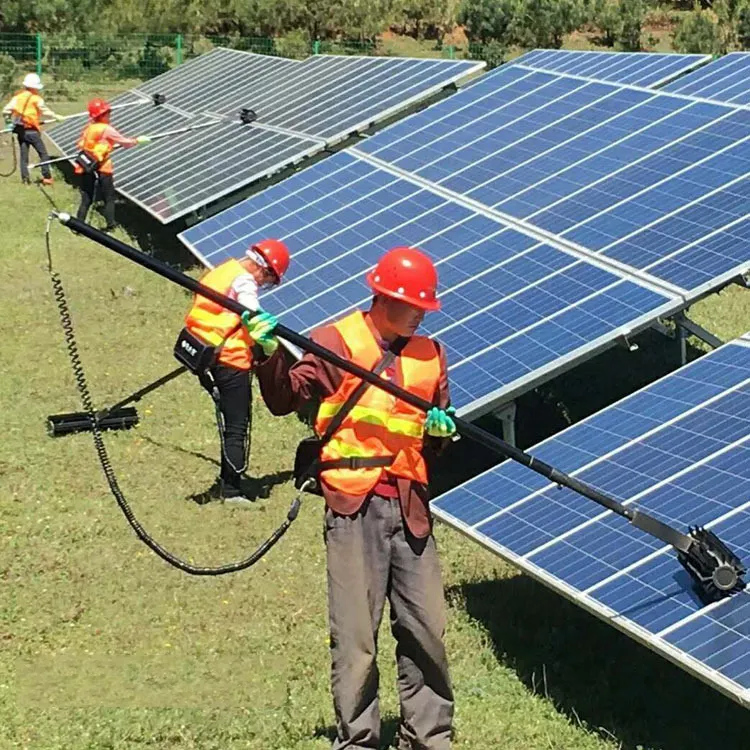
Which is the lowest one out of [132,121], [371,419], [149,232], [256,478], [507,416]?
[149,232]

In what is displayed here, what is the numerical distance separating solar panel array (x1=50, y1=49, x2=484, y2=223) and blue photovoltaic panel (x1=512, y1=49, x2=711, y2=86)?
929 millimetres

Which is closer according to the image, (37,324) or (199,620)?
(199,620)

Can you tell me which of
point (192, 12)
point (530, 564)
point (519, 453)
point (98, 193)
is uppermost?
point (519, 453)

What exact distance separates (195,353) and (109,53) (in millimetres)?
28833

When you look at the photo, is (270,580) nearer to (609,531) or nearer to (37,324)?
(609,531)

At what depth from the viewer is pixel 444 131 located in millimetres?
13602

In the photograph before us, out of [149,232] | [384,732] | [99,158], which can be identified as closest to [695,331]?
[384,732]

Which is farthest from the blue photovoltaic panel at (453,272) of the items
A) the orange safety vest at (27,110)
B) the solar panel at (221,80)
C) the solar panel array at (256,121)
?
the orange safety vest at (27,110)

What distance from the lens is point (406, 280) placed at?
17.2 feet

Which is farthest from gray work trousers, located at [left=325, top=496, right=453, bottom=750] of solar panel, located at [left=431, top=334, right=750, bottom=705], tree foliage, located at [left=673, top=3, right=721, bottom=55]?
tree foliage, located at [left=673, top=3, right=721, bottom=55]

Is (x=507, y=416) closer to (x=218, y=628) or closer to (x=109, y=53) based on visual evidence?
(x=218, y=628)

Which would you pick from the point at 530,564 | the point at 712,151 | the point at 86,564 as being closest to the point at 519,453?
the point at 530,564

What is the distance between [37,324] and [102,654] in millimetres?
6938

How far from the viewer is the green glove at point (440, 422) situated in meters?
5.32
